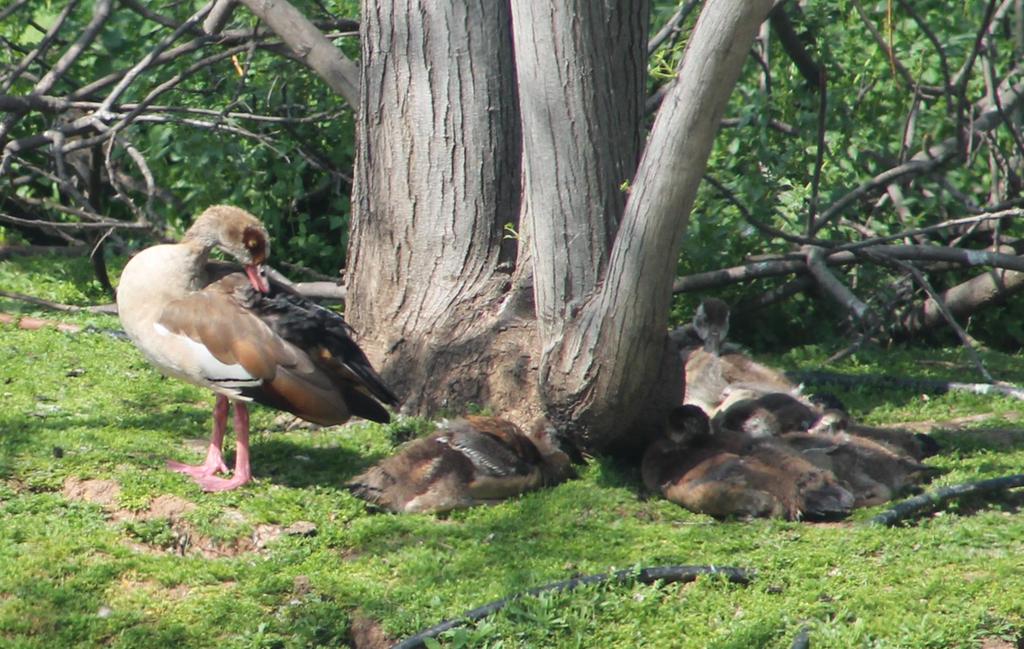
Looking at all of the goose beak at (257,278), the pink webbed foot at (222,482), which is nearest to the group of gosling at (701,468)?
the pink webbed foot at (222,482)

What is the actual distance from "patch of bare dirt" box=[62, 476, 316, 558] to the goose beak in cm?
124

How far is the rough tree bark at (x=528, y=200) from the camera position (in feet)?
21.3

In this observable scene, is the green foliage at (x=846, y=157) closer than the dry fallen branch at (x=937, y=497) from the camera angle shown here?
No

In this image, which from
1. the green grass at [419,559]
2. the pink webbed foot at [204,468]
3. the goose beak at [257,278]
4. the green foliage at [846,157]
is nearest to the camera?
the green grass at [419,559]

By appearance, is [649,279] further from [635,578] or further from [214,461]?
[214,461]

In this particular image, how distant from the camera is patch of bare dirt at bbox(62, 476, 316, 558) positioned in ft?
21.3

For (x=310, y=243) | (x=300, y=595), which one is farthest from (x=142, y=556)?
(x=310, y=243)

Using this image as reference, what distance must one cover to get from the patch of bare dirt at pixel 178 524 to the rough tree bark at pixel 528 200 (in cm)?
176

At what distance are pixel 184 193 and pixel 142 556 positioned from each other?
7.77 meters

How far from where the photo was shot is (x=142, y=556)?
625 cm

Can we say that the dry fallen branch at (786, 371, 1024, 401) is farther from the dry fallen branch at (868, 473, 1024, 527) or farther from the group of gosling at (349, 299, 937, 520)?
the dry fallen branch at (868, 473, 1024, 527)

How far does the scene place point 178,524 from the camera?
6.66 metres

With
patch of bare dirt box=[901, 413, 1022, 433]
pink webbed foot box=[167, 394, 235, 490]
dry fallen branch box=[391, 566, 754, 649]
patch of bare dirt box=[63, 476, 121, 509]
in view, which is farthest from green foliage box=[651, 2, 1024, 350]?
patch of bare dirt box=[63, 476, 121, 509]

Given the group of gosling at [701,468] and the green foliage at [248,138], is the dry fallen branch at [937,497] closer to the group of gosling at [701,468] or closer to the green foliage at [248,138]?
the group of gosling at [701,468]
